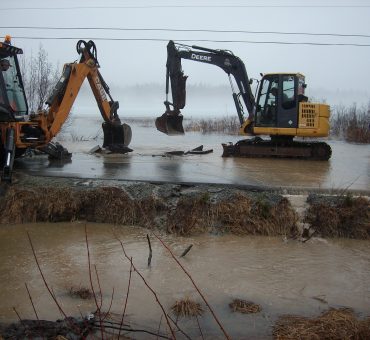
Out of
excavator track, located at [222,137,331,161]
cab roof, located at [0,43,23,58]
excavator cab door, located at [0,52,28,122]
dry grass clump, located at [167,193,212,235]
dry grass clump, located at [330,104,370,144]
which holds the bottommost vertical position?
dry grass clump, located at [167,193,212,235]

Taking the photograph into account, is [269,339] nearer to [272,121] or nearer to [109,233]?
[109,233]

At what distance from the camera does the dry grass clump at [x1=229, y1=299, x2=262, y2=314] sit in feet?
15.5

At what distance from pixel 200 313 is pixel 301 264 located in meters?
2.08

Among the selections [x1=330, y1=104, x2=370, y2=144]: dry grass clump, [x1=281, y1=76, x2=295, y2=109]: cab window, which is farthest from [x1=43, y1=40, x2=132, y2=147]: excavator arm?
[x1=330, y1=104, x2=370, y2=144]: dry grass clump

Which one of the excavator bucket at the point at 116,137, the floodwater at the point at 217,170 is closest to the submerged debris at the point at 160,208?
the floodwater at the point at 217,170

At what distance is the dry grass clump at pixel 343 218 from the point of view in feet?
23.5

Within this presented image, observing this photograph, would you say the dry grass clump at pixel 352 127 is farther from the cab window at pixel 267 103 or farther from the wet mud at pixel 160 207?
the wet mud at pixel 160 207

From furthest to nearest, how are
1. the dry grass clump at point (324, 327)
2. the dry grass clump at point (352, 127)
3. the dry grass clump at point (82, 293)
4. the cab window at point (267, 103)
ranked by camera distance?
the dry grass clump at point (352, 127), the cab window at point (267, 103), the dry grass clump at point (82, 293), the dry grass clump at point (324, 327)

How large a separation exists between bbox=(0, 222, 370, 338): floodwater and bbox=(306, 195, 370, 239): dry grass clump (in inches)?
7.1

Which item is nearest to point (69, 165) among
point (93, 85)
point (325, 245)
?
point (93, 85)

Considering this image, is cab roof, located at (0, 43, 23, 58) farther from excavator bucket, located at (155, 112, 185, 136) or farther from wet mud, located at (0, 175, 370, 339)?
excavator bucket, located at (155, 112, 185, 136)

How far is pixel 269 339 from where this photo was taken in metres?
4.20

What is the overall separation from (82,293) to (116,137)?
29.4 feet

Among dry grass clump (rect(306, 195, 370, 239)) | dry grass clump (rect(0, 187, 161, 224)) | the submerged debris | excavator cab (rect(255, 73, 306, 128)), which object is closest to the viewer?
dry grass clump (rect(306, 195, 370, 239))
